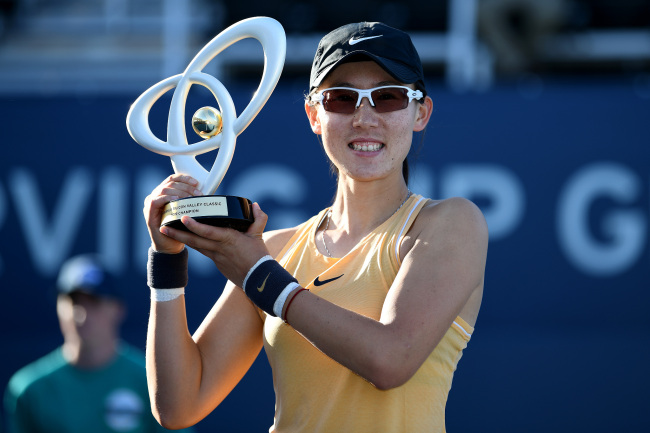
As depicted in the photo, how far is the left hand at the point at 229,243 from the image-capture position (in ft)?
5.69

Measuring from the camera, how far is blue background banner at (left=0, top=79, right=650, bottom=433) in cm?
478

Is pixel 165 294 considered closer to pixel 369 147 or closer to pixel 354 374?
pixel 354 374

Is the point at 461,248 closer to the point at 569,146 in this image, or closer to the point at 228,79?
the point at 569,146

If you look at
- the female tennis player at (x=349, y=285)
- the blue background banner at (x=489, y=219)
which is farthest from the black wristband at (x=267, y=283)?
the blue background banner at (x=489, y=219)

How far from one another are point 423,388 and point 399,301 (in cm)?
21

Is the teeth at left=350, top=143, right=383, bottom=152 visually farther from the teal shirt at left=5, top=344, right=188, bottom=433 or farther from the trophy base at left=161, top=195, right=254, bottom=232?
the teal shirt at left=5, top=344, right=188, bottom=433

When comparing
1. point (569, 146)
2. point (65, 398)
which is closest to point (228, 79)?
point (569, 146)

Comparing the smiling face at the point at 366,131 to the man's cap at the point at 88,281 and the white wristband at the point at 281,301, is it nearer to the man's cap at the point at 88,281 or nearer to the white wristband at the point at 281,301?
the white wristband at the point at 281,301

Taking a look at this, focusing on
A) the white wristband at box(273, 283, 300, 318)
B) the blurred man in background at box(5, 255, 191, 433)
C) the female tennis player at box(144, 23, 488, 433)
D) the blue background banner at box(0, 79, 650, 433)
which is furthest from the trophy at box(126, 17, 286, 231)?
the blue background banner at box(0, 79, 650, 433)

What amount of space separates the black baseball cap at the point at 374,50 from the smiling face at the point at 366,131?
4 cm

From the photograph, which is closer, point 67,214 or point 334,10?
point 67,214

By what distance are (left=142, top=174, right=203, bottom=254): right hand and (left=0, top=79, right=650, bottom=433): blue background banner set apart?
3090 millimetres

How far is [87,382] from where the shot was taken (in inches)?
148

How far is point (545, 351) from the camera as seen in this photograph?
15.7 ft
